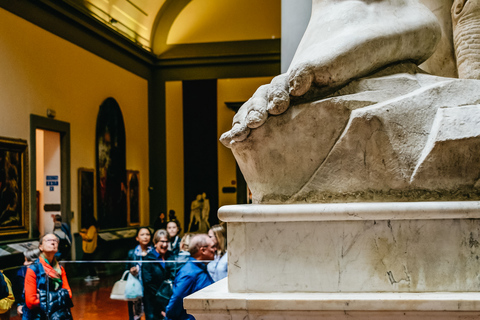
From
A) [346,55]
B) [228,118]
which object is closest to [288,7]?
[346,55]

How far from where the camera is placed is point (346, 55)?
2.73 metres

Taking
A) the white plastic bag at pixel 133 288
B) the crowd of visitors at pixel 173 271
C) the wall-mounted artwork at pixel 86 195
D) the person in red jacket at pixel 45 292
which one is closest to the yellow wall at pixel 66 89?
the wall-mounted artwork at pixel 86 195

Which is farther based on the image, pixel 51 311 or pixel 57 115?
pixel 57 115

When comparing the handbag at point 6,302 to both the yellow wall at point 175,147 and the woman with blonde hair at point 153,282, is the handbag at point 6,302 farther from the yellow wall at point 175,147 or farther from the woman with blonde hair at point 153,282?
the yellow wall at point 175,147

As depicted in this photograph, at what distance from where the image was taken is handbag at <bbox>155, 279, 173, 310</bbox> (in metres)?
5.20

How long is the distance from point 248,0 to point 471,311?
1713 cm

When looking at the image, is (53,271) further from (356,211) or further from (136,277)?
(356,211)

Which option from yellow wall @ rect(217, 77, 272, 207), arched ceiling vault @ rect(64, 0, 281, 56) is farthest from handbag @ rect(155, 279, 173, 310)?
arched ceiling vault @ rect(64, 0, 281, 56)

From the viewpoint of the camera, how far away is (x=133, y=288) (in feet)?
17.4

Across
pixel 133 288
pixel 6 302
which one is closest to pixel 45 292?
pixel 133 288

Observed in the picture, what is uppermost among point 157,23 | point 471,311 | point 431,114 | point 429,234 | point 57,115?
point 157,23

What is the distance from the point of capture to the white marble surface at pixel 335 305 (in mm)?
2346

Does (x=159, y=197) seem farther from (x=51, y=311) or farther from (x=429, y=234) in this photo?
(x=429, y=234)

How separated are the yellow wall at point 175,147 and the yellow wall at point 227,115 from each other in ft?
4.38
